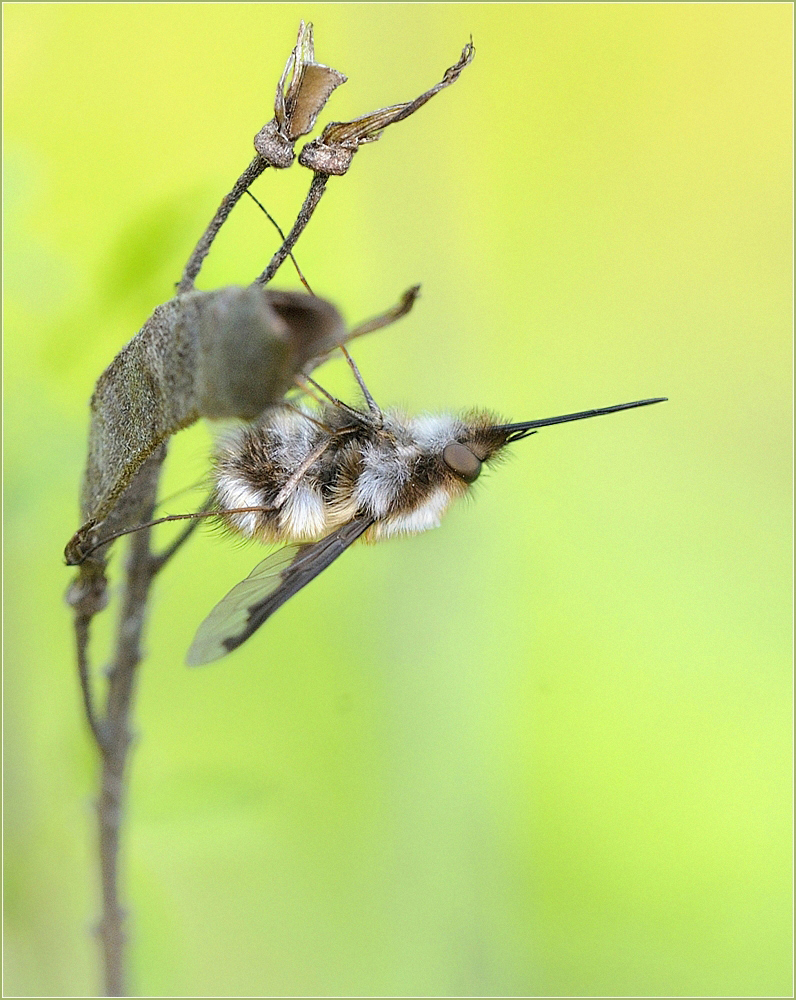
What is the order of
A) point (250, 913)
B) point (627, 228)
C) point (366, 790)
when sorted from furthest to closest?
1. point (627, 228)
2. point (366, 790)
3. point (250, 913)

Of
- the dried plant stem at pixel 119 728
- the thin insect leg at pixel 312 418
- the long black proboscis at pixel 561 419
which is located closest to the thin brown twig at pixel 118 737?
the dried plant stem at pixel 119 728

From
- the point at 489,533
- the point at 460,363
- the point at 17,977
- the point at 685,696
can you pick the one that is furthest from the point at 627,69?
the point at 17,977

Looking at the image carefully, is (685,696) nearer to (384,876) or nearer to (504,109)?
(384,876)

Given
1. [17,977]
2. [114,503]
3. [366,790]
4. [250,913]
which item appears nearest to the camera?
[114,503]

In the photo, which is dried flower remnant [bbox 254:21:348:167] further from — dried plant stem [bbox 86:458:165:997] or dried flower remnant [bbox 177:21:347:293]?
dried plant stem [bbox 86:458:165:997]

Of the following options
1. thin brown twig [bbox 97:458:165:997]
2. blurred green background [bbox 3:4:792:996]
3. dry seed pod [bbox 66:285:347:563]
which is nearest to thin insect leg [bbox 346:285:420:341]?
dry seed pod [bbox 66:285:347:563]

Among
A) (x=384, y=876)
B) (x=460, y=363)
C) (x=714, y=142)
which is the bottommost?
(x=384, y=876)

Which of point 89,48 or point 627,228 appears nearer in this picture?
point 89,48

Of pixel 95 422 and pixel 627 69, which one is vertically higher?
pixel 627 69
